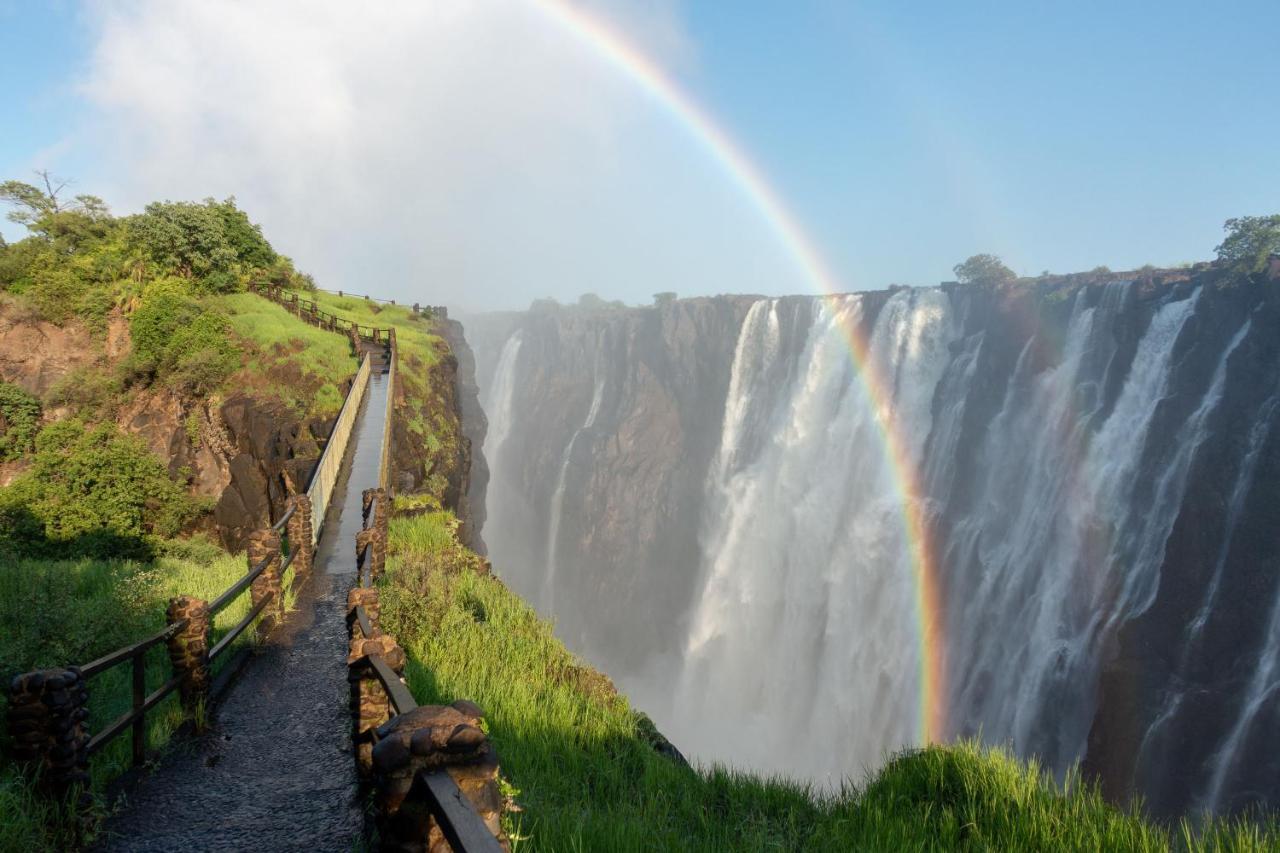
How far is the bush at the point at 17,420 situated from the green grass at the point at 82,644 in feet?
68.7

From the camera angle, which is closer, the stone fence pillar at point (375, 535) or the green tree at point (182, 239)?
the stone fence pillar at point (375, 535)

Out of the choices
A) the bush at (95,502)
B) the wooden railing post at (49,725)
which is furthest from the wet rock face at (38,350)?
the wooden railing post at (49,725)

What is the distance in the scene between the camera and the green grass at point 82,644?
12.9ft

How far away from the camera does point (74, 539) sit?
20734 millimetres

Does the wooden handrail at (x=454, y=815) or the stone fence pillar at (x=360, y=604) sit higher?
the wooden handrail at (x=454, y=815)

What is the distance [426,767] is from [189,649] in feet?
16.2

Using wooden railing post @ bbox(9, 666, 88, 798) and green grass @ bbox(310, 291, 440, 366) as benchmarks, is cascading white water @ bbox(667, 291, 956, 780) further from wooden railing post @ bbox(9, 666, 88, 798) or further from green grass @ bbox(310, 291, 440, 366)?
wooden railing post @ bbox(9, 666, 88, 798)

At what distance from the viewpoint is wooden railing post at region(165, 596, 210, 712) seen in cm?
607

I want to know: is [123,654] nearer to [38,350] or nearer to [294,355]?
[294,355]

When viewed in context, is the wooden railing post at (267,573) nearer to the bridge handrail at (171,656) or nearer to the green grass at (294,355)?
the bridge handrail at (171,656)

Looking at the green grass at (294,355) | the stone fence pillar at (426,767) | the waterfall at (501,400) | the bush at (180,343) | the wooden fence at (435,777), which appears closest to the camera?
the wooden fence at (435,777)

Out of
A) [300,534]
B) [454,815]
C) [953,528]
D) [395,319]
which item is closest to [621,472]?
[395,319]

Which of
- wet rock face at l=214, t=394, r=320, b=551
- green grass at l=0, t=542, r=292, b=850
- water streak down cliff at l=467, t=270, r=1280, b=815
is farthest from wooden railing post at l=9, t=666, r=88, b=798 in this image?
wet rock face at l=214, t=394, r=320, b=551

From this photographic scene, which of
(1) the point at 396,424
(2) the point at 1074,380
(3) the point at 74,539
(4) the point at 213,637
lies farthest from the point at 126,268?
(2) the point at 1074,380
